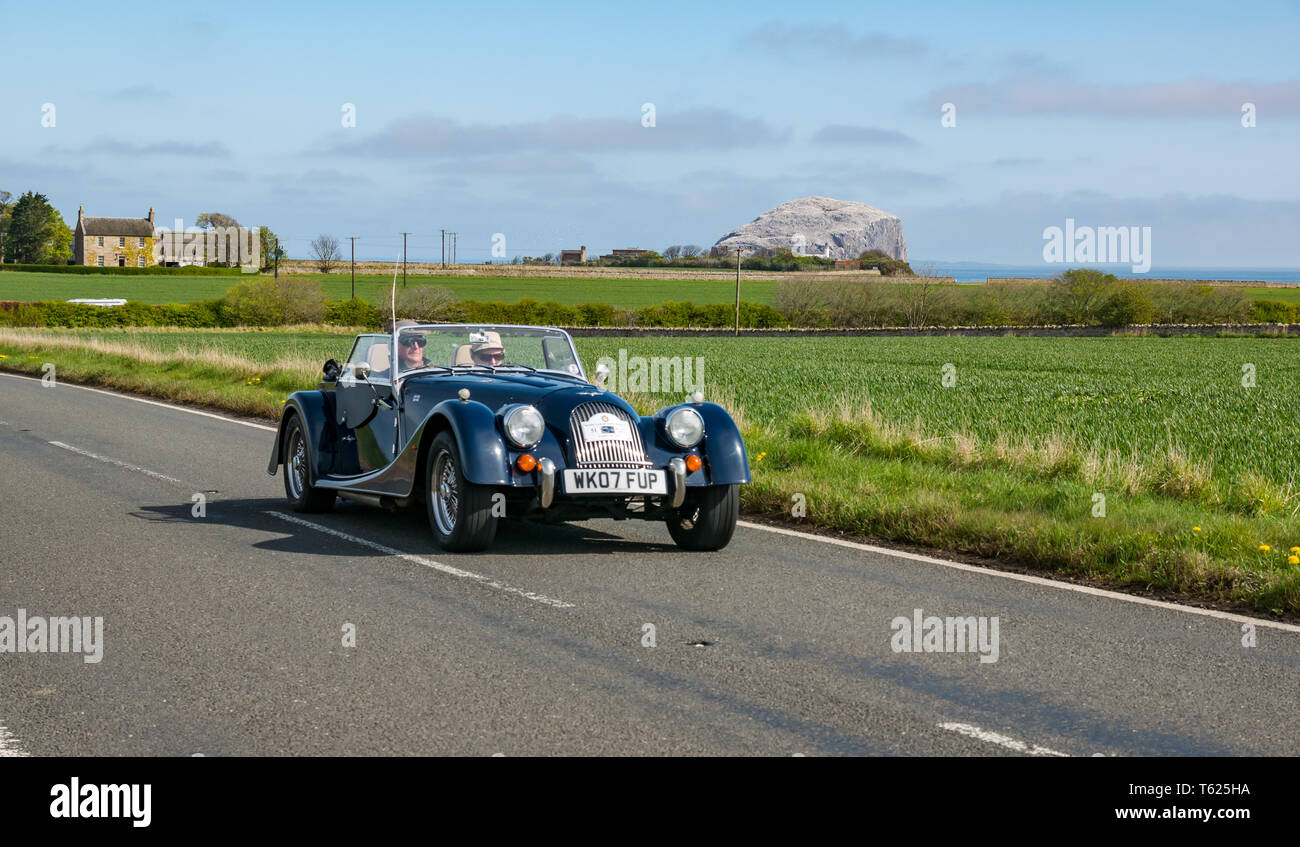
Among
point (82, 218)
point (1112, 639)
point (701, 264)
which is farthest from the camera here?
point (701, 264)

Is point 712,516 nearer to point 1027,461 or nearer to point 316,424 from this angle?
point 316,424

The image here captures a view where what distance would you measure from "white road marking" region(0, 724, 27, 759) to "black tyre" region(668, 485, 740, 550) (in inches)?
204

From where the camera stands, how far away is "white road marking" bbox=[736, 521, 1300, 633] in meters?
7.38

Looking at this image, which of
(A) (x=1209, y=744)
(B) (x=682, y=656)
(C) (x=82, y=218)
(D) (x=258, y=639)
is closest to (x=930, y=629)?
(B) (x=682, y=656)

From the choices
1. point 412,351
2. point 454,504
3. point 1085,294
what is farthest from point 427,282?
point 454,504

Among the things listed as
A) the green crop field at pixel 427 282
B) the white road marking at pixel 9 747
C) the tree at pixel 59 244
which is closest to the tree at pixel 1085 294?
the green crop field at pixel 427 282

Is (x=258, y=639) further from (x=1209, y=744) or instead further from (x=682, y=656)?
(x=1209, y=744)

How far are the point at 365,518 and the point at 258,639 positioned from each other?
4.46 m

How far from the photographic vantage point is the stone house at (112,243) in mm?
152125

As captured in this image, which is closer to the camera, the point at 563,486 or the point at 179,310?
the point at 563,486

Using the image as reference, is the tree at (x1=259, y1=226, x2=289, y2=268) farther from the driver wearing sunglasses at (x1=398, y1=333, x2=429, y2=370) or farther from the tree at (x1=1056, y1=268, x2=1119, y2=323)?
the driver wearing sunglasses at (x1=398, y1=333, x2=429, y2=370)

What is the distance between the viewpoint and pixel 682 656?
247 inches

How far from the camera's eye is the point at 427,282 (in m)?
130

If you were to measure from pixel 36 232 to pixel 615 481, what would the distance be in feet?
545
